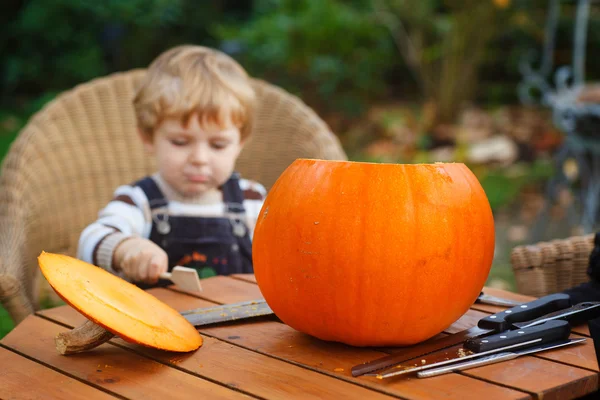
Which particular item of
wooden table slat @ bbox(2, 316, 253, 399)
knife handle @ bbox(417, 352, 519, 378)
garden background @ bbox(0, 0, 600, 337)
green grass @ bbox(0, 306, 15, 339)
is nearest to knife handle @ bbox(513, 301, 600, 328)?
knife handle @ bbox(417, 352, 519, 378)

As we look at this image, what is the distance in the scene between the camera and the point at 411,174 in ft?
3.83

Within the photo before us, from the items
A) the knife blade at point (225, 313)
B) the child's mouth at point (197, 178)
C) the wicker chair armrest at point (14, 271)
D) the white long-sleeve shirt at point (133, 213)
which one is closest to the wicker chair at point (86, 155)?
the wicker chair armrest at point (14, 271)

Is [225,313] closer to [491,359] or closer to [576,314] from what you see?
[491,359]

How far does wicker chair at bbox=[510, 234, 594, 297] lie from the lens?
1.74 metres

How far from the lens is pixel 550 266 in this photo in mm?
1757

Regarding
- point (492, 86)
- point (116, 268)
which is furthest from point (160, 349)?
point (492, 86)

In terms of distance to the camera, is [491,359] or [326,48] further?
[326,48]

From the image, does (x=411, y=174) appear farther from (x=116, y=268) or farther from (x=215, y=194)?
(x=215, y=194)

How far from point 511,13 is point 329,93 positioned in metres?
1.66

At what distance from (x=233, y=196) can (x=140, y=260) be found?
60 cm

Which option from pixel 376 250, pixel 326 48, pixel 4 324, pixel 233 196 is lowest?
pixel 4 324

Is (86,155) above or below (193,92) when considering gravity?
below

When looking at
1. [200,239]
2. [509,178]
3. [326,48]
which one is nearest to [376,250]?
[200,239]

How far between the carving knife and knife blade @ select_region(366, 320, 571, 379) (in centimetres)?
2
